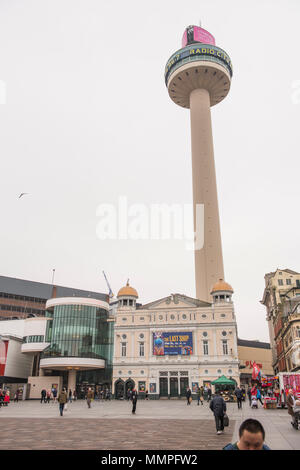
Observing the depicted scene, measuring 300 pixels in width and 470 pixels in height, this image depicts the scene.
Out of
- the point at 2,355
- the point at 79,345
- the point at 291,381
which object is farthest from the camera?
the point at 2,355

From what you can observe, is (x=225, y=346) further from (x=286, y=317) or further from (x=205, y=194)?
(x=205, y=194)

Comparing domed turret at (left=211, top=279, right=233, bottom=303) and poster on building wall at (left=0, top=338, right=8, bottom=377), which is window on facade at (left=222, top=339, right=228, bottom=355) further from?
poster on building wall at (left=0, top=338, right=8, bottom=377)

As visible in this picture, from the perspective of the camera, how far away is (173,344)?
61750mm

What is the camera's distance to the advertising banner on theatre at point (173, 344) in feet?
200

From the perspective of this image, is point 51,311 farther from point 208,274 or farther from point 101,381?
point 208,274

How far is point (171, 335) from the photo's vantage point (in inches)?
2448

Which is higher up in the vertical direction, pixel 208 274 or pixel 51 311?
pixel 208 274

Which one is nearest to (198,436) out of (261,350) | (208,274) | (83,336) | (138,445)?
(138,445)

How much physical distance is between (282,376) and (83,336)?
42.3m

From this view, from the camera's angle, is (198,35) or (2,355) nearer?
(2,355)

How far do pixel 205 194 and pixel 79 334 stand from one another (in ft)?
148

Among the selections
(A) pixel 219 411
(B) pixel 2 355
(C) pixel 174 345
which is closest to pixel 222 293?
(C) pixel 174 345

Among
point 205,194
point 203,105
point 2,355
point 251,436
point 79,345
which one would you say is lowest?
point 251,436

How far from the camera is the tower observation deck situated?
83.6 metres
